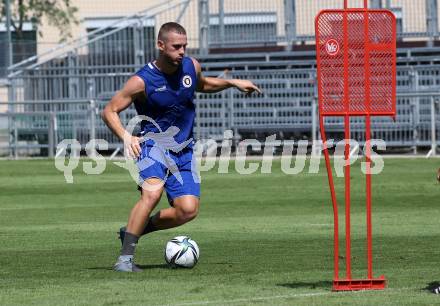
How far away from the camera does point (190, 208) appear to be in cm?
1149

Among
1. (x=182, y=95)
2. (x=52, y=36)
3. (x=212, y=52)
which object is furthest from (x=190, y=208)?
(x=52, y=36)

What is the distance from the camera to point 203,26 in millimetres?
36906

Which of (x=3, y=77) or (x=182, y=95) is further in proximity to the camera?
(x=3, y=77)

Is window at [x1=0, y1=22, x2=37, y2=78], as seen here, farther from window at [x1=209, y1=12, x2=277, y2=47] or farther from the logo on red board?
the logo on red board

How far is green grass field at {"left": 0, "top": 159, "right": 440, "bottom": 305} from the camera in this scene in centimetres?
945

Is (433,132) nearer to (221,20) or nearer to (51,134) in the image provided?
(221,20)

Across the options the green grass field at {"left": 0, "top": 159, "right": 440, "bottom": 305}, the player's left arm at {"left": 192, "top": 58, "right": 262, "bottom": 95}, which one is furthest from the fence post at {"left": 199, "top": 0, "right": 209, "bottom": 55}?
the player's left arm at {"left": 192, "top": 58, "right": 262, "bottom": 95}

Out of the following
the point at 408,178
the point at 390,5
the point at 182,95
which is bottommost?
the point at 408,178

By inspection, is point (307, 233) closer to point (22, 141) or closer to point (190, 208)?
point (190, 208)

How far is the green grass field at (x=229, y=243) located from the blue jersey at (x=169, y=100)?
1.30 metres

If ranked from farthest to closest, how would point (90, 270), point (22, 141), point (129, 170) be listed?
point (22, 141) → point (129, 170) → point (90, 270)

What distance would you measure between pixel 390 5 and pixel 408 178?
40.0ft

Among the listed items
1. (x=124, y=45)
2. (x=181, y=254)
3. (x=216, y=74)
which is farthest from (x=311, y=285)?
(x=124, y=45)

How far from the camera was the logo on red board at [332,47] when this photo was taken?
9.30m
